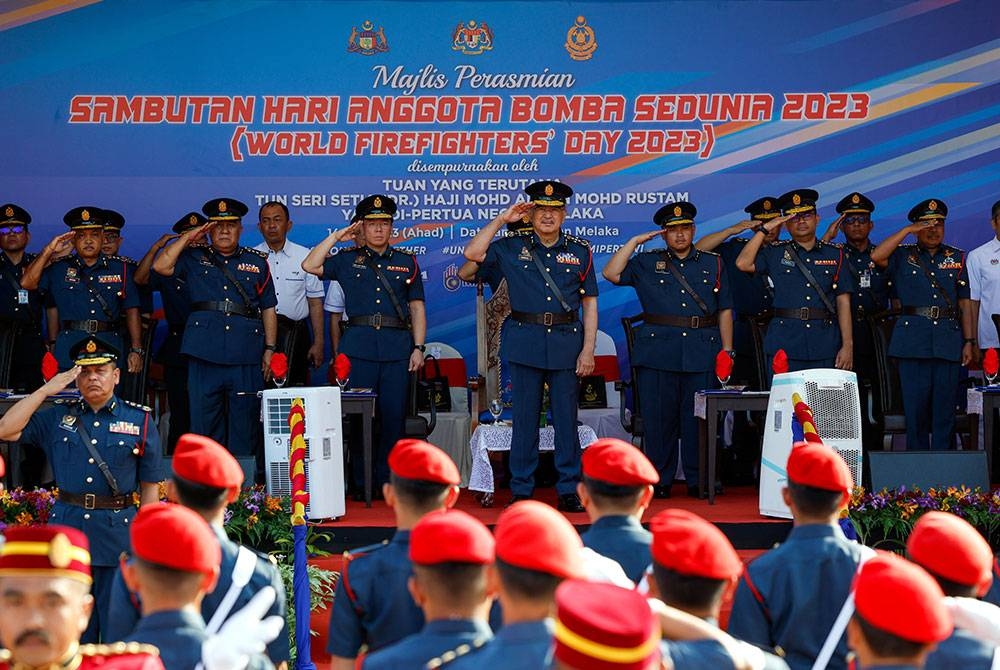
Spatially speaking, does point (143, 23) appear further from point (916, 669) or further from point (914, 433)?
point (916, 669)

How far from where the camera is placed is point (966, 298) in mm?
8758

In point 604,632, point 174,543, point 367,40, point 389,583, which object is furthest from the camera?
point 367,40

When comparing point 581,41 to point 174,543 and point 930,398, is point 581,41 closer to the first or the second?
point 930,398

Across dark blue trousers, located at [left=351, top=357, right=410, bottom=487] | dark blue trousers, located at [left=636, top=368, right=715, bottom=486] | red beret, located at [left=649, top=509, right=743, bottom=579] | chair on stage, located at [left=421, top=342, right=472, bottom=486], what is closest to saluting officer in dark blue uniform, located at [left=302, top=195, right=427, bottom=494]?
dark blue trousers, located at [left=351, top=357, right=410, bottom=487]

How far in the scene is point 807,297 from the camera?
8367 mm

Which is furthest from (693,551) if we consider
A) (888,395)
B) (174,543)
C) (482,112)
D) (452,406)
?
(482,112)

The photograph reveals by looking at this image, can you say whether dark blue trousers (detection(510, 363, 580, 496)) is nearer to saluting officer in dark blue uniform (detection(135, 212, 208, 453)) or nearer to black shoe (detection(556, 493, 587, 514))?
black shoe (detection(556, 493, 587, 514))

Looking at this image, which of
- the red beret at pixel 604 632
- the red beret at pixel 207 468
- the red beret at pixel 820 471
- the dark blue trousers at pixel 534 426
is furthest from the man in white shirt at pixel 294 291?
the red beret at pixel 604 632

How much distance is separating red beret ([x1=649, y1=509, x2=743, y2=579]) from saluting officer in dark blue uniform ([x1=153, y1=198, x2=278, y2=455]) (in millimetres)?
5770

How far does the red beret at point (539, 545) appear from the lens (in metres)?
2.45

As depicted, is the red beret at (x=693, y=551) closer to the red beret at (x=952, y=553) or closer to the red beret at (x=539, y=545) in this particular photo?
the red beret at (x=539, y=545)

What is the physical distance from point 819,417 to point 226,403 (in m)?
3.62

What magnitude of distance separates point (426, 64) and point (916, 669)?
806cm

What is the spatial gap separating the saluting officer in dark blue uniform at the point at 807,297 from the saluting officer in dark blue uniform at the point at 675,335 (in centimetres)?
34
